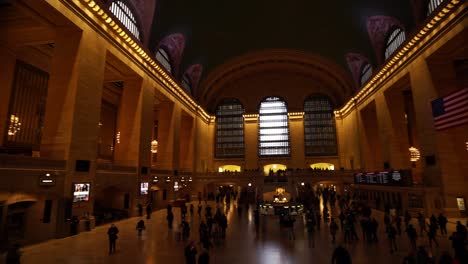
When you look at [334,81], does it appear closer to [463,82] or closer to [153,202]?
[463,82]

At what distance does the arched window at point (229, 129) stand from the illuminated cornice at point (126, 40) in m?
12.4

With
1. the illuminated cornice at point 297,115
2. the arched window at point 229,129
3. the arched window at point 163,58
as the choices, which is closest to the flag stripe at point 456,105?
the arched window at point 163,58

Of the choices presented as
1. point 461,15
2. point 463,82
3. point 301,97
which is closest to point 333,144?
point 301,97

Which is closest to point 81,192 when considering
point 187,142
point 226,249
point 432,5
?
point 226,249

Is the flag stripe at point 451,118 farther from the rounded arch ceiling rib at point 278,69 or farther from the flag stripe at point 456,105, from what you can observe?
the rounded arch ceiling rib at point 278,69

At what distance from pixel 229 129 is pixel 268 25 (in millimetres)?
15998

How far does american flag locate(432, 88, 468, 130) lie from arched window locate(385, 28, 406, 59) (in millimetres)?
10093

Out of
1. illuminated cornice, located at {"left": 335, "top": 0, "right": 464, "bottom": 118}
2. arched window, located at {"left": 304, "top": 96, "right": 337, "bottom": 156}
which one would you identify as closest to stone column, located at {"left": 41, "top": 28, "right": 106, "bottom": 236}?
illuminated cornice, located at {"left": 335, "top": 0, "right": 464, "bottom": 118}

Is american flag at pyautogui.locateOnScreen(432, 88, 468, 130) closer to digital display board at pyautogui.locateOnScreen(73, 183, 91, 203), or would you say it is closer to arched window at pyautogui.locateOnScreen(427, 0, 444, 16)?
arched window at pyautogui.locateOnScreen(427, 0, 444, 16)

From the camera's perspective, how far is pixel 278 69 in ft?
125

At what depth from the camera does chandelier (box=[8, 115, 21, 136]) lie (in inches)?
586

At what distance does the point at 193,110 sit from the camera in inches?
1240

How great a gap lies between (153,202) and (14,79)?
1250 centimetres

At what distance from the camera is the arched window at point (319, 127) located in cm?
3741
